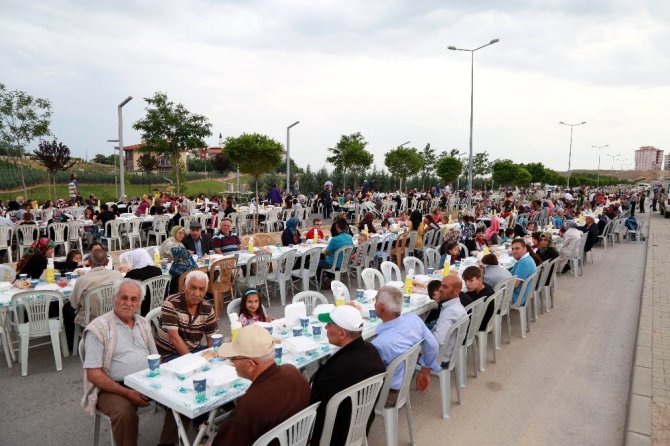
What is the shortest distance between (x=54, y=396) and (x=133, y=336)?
1533 millimetres

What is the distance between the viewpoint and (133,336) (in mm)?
3561

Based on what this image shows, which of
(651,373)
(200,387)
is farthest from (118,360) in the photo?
(651,373)

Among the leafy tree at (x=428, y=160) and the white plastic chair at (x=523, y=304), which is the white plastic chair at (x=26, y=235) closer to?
the white plastic chair at (x=523, y=304)

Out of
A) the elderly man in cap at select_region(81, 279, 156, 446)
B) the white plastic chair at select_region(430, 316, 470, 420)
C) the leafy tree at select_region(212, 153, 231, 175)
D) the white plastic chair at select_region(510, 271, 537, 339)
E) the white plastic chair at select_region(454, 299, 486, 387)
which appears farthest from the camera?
the leafy tree at select_region(212, 153, 231, 175)

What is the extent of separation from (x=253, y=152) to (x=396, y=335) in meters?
11.2

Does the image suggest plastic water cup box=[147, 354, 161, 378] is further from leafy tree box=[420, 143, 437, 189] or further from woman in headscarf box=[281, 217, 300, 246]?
leafy tree box=[420, 143, 437, 189]

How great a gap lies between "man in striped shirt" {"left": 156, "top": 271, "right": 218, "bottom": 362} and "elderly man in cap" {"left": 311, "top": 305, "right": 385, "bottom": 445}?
4.89ft

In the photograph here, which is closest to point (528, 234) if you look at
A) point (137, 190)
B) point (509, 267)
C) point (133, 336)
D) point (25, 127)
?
point (509, 267)

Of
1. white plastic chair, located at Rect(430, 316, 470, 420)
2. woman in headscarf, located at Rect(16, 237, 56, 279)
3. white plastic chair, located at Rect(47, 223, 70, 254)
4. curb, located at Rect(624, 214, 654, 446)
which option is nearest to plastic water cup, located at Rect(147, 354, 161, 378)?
white plastic chair, located at Rect(430, 316, 470, 420)

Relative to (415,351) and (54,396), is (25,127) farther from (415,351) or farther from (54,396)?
(415,351)

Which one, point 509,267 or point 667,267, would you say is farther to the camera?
point 667,267

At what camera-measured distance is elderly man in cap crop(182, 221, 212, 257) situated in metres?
7.35

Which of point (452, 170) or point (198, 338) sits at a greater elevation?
point (452, 170)

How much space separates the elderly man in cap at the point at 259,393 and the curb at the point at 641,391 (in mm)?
Result: 2974
